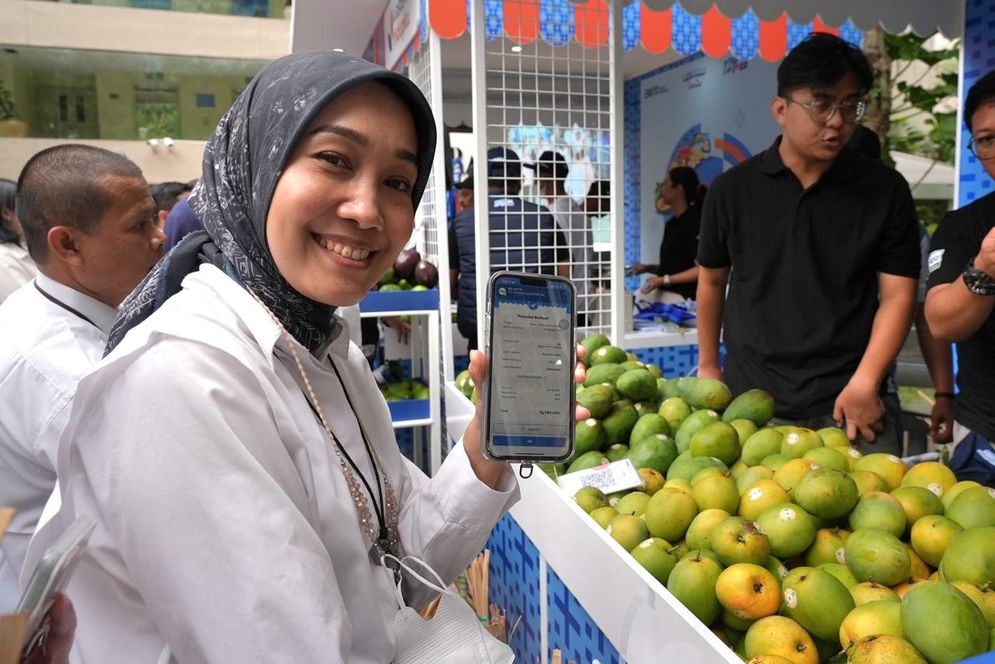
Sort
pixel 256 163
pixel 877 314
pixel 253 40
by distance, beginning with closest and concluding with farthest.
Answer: pixel 256 163 → pixel 877 314 → pixel 253 40

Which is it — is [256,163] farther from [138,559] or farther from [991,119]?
[991,119]

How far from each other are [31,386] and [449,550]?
1085mm

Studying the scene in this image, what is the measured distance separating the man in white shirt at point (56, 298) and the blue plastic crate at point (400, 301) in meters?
2.10

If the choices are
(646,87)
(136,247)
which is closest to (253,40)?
(646,87)

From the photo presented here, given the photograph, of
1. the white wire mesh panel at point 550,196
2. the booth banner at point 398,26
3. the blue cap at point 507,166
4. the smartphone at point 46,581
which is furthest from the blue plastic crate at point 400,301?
the smartphone at point 46,581

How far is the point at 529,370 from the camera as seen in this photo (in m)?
1.23

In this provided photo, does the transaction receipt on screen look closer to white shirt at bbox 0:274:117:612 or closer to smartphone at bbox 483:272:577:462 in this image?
smartphone at bbox 483:272:577:462

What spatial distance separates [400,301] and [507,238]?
78 centimetres

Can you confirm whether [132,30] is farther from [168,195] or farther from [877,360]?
[877,360]

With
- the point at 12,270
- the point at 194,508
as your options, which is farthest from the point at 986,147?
the point at 12,270

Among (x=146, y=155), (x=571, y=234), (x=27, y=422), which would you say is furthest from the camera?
(x=146, y=155)

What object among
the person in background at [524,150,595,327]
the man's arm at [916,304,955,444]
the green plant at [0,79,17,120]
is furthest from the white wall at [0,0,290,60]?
the man's arm at [916,304,955,444]

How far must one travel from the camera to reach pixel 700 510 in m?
1.67

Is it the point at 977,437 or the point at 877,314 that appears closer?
the point at 977,437
